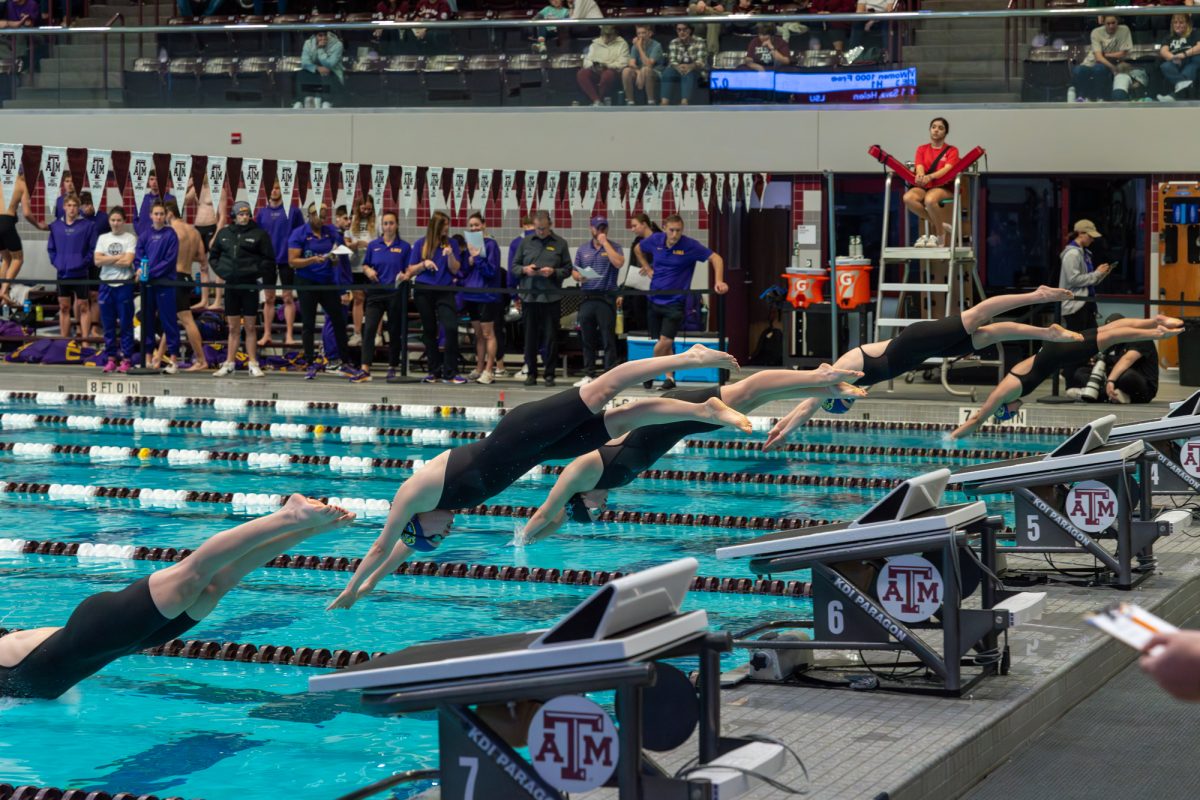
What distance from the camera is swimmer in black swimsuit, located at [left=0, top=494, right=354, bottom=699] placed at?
A: 4379mm

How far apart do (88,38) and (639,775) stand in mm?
14928

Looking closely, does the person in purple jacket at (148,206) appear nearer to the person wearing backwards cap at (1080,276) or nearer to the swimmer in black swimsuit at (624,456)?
the person wearing backwards cap at (1080,276)

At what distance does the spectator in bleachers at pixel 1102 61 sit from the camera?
13.1 m

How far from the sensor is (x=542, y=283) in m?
12.9

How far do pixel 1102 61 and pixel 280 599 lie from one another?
9.46 m

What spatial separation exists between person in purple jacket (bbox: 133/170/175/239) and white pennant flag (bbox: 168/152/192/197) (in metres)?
0.10

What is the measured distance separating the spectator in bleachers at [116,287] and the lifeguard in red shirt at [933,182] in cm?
659

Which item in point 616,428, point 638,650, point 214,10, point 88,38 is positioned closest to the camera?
point 638,650

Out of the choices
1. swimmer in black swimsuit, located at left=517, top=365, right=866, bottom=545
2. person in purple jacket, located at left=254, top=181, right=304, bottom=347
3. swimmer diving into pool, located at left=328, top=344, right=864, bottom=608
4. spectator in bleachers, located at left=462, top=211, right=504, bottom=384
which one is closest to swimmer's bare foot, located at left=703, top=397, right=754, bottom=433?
swimmer diving into pool, located at left=328, top=344, right=864, bottom=608

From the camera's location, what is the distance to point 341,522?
4.41m

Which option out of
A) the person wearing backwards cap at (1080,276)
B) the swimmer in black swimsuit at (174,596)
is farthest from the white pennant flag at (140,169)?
the swimmer in black swimsuit at (174,596)

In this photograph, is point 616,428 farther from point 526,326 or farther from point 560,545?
point 526,326

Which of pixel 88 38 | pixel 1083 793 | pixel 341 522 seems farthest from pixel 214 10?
pixel 1083 793

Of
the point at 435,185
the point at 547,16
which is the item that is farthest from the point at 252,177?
the point at 547,16
